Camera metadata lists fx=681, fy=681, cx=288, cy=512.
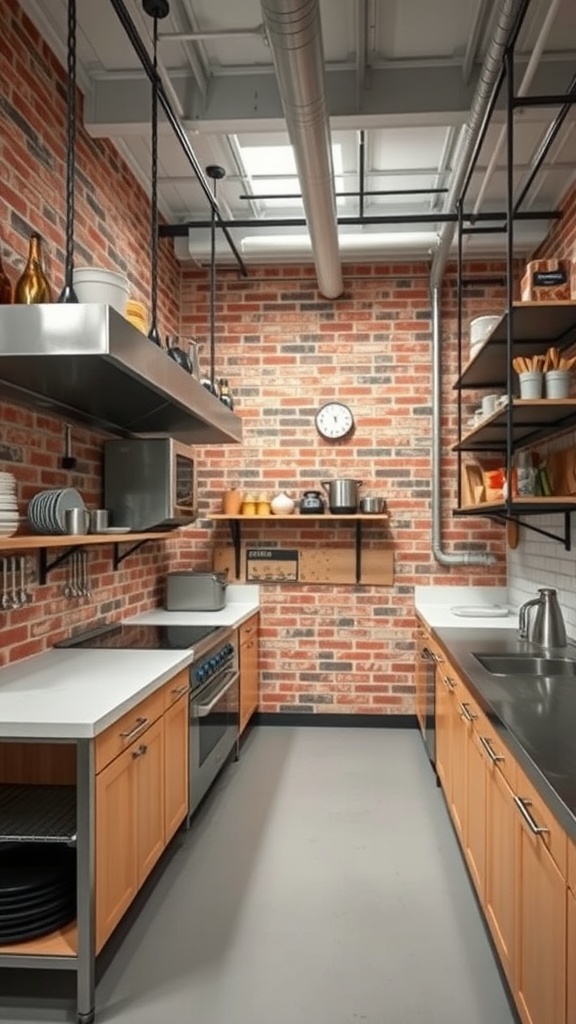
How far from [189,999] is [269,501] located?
3050 millimetres

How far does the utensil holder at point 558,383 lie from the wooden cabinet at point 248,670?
222 cm

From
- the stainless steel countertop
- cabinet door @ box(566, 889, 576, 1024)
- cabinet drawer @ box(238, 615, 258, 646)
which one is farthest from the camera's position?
cabinet drawer @ box(238, 615, 258, 646)

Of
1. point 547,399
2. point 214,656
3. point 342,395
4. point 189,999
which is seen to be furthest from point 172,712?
point 342,395

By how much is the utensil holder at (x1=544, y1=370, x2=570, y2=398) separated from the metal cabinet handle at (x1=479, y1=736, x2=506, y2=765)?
132 cm

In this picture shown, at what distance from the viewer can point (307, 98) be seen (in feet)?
7.92

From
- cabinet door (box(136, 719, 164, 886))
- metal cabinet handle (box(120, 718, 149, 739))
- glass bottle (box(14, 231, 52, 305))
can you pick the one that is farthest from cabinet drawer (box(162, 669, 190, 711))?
glass bottle (box(14, 231, 52, 305))

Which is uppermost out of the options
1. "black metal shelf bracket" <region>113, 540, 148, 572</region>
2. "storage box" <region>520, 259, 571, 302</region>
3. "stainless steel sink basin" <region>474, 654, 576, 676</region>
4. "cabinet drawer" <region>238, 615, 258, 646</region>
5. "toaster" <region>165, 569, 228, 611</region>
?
"storage box" <region>520, 259, 571, 302</region>

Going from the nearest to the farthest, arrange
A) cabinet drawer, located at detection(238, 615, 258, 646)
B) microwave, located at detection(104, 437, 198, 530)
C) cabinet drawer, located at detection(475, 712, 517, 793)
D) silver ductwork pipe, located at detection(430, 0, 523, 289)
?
cabinet drawer, located at detection(475, 712, 517, 793) → silver ductwork pipe, located at detection(430, 0, 523, 289) → microwave, located at detection(104, 437, 198, 530) → cabinet drawer, located at detection(238, 615, 258, 646)

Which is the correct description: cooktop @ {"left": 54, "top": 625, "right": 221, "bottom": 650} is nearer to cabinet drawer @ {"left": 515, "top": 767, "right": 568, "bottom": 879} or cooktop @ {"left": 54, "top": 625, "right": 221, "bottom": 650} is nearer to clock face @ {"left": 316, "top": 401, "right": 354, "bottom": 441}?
cabinet drawer @ {"left": 515, "top": 767, "right": 568, "bottom": 879}

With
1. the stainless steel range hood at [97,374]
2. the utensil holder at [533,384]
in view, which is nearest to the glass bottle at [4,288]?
the stainless steel range hood at [97,374]

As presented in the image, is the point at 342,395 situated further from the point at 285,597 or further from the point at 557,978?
the point at 557,978

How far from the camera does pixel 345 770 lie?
12.5 feet

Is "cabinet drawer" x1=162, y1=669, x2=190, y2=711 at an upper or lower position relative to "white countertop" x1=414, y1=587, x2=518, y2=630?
lower

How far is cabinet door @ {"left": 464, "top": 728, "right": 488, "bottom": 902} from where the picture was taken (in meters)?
2.19
